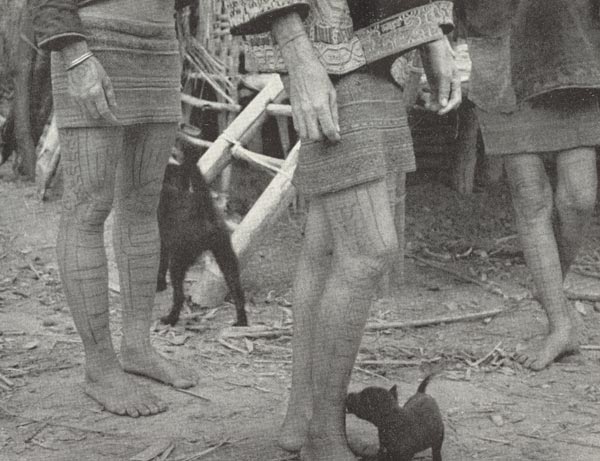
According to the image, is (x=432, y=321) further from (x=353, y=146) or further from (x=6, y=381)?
(x=353, y=146)

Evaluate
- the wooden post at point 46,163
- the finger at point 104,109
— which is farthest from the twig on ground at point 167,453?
the wooden post at point 46,163

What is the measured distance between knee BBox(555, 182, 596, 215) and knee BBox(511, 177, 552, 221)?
Result: 6cm

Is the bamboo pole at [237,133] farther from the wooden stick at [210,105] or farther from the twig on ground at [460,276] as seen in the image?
the twig on ground at [460,276]

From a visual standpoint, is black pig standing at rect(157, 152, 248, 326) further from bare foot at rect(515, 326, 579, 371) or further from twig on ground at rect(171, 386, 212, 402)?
bare foot at rect(515, 326, 579, 371)

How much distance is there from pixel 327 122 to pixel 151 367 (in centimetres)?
167

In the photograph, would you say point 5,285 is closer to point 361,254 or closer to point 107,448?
point 107,448

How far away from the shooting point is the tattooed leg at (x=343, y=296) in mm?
2842

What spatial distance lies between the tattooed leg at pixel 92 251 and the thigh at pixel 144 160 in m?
0.17

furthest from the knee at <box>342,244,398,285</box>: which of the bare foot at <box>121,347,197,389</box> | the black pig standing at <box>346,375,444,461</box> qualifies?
the bare foot at <box>121,347,197,389</box>

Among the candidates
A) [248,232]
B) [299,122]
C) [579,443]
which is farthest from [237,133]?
[299,122]

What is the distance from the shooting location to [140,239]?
3822mm

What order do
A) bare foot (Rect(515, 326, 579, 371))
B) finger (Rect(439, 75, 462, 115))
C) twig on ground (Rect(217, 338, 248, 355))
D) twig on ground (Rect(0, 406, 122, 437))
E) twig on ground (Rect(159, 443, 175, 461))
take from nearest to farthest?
twig on ground (Rect(159, 443, 175, 461)) < finger (Rect(439, 75, 462, 115)) < twig on ground (Rect(0, 406, 122, 437)) < bare foot (Rect(515, 326, 579, 371)) < twig on ground (Rect(217, 338, 248, 355))

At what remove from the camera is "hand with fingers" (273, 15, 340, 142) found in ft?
8.70

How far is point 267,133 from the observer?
8289 mm
